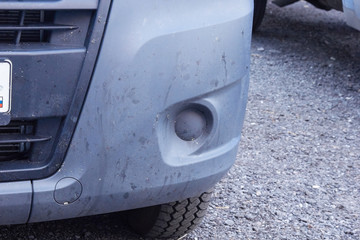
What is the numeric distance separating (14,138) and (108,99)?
0.99 feet

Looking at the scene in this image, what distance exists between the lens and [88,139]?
92.1 inches

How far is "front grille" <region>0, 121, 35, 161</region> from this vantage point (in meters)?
2.31

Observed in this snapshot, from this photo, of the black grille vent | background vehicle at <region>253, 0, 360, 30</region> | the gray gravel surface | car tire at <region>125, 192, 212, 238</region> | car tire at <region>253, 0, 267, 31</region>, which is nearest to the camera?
the black grille vent

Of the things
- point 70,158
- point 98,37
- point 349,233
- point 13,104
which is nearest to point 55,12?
point 98,37

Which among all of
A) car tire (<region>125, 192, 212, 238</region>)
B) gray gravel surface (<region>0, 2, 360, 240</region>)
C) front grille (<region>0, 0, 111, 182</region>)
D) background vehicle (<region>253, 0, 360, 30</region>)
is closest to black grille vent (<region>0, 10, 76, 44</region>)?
front grille (<region>0, 0, 111, 182</region>)

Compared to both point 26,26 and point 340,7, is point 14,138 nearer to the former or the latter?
point 26,26

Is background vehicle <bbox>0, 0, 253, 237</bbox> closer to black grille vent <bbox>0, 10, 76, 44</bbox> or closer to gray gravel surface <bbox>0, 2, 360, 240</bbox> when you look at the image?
black grille vent <bbox>0, 10, 76, 44</bbox>

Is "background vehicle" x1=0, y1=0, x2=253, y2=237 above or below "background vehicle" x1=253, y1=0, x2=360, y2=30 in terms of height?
above

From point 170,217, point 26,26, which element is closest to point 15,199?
point 26,26

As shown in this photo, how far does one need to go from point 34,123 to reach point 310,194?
5.56 ft

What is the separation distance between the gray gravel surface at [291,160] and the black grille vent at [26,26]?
3.28ft

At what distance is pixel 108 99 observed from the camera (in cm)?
232

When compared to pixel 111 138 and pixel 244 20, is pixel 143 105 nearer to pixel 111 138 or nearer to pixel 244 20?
pixel 111 138

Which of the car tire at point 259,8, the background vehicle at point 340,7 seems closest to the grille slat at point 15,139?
the background vehicle at point 340,7
